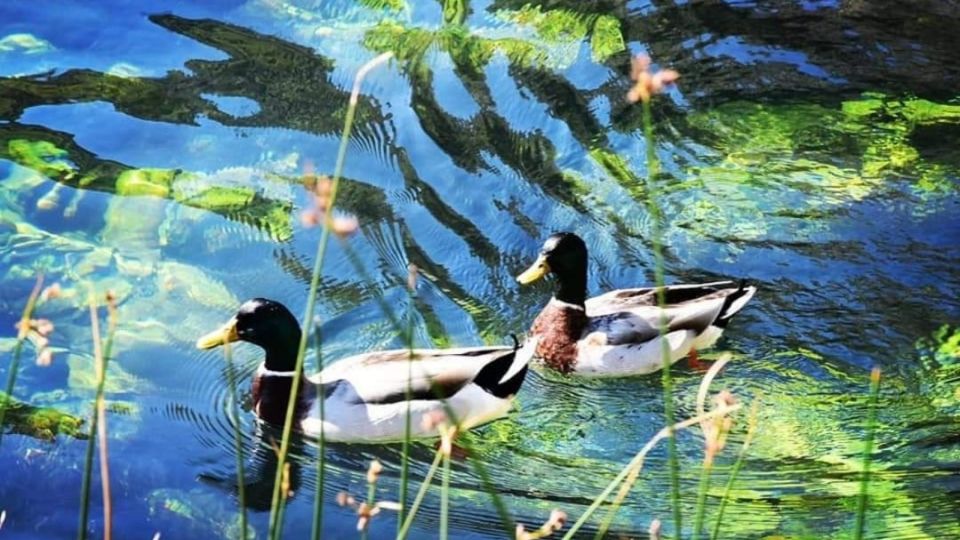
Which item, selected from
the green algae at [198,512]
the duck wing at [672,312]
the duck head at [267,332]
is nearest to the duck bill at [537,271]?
the duck wing at [672,312]

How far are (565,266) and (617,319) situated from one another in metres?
0.30

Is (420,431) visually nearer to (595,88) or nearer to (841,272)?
(841,272)

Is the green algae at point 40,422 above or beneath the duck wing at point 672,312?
beneath

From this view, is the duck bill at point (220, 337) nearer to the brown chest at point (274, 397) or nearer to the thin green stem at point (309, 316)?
the brown chest at point (274, 397)

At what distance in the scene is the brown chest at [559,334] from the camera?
18.5ft

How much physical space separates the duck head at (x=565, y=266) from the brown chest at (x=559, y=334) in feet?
0.25

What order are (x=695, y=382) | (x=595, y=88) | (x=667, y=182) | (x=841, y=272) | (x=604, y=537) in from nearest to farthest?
1. (x=604, y=537)
2. (x=695, y=382)
3. (x=841, y=272)
4. (x=667, y=182)
5. (x=595, y=88)

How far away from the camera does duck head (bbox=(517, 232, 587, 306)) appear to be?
5781mm

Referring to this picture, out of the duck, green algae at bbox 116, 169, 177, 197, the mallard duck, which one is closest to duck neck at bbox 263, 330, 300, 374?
the duck

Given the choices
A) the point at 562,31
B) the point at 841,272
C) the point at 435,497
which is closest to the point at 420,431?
the point at 435,497

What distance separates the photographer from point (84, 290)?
5.80 metres

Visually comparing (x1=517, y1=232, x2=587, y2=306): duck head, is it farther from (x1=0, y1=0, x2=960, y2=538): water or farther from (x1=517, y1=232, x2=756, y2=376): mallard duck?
(x1=0, y1=0, x2=960, y2=538): water

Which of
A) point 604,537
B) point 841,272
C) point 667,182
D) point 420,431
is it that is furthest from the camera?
point 667,182

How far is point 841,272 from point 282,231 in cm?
238
